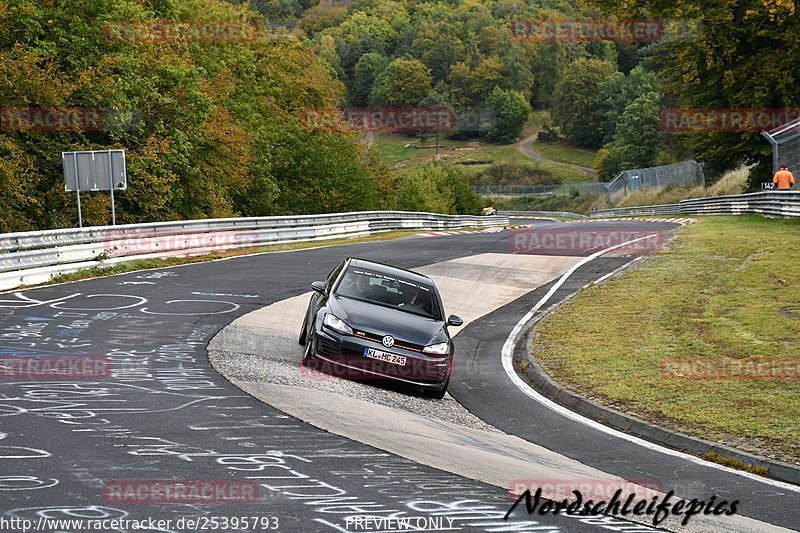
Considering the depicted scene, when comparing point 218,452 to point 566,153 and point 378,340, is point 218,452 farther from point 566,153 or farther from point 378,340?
point 566,153

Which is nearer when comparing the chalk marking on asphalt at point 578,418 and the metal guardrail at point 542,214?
the chalk marking on asphalt at point 578,418

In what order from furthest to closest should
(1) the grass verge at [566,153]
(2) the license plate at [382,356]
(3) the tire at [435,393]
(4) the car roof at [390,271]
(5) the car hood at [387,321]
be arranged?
(1) the grass verge at [566,153] → (4) the car roof at [390,271] → (5) the car hood at [387,321] → (3) the tire at [435,393] → (2) the license plate at [382,356]

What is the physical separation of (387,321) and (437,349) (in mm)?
789

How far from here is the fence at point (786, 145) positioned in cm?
3944

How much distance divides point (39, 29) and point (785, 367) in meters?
29.8

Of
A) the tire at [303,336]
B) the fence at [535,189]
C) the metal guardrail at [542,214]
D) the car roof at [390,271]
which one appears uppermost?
the car roof at [390,271]

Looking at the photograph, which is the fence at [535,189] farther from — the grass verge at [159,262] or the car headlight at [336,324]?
the car headlight at [336,324]

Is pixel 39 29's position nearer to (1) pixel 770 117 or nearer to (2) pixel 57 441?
(2) pixel 57 441

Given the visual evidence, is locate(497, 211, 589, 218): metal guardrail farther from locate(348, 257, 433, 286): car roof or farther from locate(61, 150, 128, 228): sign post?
locate(348, 257, 433, 286): car roof

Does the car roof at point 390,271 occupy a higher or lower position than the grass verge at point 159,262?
higher

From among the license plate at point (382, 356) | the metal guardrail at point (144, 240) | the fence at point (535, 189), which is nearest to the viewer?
the license plate at point (382, 356)

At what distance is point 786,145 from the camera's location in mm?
40531

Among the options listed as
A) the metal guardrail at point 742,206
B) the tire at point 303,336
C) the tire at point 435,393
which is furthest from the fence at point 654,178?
the tire at point 435,393

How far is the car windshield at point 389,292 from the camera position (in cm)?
1353
